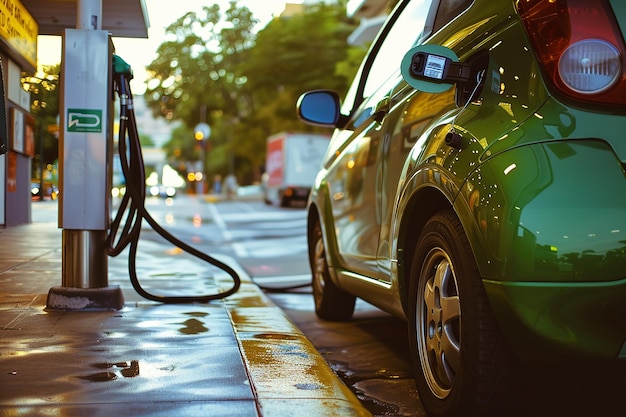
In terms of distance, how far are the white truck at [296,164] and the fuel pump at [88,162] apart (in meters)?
31.4

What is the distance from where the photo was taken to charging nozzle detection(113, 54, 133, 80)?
5.24m

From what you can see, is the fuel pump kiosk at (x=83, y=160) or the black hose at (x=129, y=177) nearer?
the fuel pump kiosk at (x=83, y=160)

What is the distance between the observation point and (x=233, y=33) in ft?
155

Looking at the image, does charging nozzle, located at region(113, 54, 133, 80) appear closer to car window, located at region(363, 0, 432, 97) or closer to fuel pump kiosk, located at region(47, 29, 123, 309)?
fuel pump kiosk, located at region(47, 29, 123, 309)

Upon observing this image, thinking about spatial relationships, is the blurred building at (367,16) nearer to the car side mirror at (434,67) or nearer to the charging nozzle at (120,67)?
the charging nozzle at (120,67)

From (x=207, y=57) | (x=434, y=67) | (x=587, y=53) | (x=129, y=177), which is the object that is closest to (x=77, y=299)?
(x=129, y=177)

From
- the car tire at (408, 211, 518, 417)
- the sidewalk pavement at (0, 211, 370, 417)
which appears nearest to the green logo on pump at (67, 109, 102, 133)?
the sidewalk pavement at (0, 211, 370, 417)

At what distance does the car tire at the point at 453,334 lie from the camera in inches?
109

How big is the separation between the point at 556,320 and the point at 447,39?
1.45m

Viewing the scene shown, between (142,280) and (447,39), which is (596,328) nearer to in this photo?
(447,39)

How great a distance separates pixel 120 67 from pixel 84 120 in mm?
407

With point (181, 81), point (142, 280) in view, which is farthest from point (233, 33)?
point (142, 280)

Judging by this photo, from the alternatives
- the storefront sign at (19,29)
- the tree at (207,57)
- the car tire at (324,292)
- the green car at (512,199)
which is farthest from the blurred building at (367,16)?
the green car at (512,199)

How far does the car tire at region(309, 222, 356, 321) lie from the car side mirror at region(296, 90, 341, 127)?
31.9 inches
